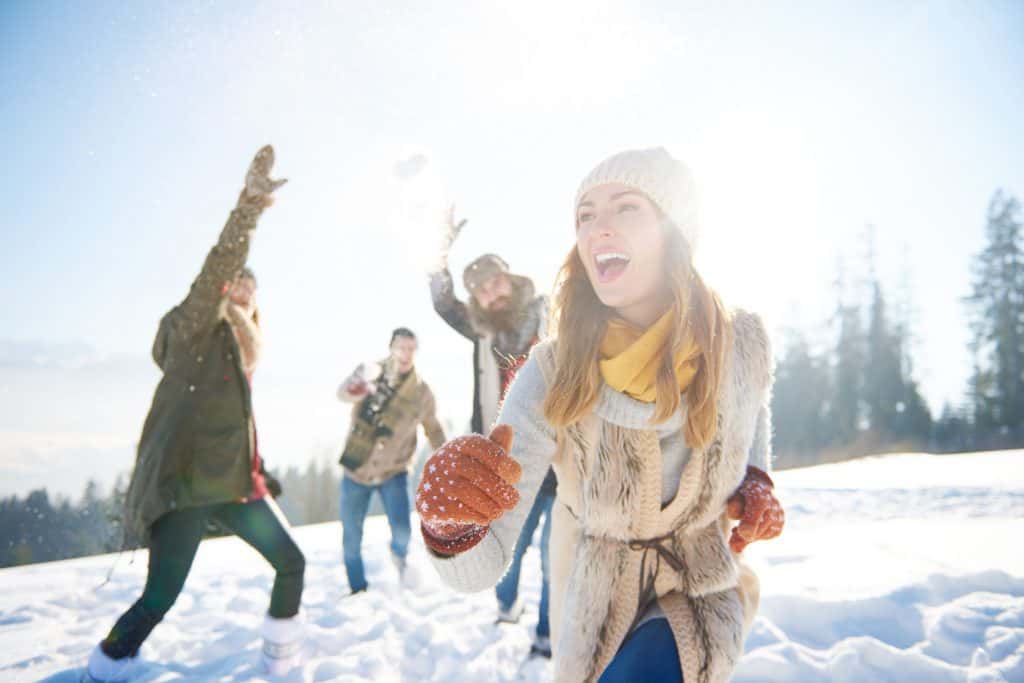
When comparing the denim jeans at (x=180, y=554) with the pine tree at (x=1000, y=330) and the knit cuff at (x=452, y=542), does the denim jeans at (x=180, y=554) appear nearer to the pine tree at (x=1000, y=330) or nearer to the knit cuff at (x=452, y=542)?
the knit cuff at (x=452, y=542)

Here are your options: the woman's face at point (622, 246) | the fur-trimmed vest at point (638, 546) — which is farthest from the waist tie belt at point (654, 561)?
the woman's face at point (622, 246)

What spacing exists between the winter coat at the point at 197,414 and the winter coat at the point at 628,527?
7.15 ft

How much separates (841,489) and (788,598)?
5.51 m

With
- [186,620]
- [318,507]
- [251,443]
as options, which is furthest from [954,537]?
[318,507]

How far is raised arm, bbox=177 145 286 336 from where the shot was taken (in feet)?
9.39

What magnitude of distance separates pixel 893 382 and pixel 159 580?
125 feet

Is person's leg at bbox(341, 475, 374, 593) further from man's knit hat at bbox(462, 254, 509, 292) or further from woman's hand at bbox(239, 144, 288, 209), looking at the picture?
woman's hand at bbox(239, 144, 288, 209)

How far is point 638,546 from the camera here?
156 centimetres

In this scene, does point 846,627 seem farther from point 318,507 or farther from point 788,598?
point 318,507

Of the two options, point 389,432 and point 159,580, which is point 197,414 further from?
point 389,432

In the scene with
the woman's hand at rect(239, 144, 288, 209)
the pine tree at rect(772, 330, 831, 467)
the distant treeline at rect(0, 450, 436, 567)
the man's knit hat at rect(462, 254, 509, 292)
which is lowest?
the distant treeline at rect(0, 450, 436, 567)

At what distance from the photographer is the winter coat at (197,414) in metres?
2.79

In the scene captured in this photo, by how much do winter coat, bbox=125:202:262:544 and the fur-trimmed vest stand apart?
2.24 metres

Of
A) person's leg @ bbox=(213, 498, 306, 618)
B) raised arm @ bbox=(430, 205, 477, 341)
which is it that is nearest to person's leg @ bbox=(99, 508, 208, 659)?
person's leg @ bbox=(213, 498, 306, 618)
